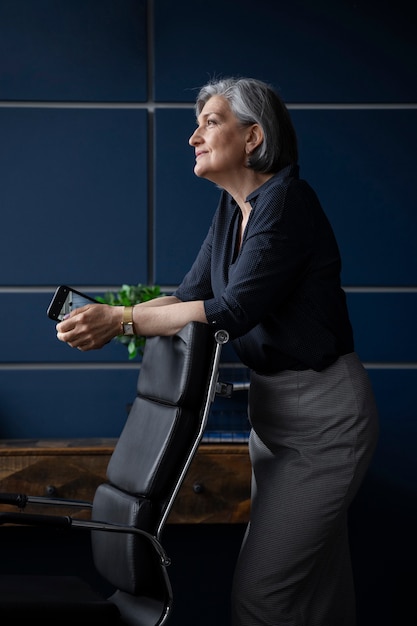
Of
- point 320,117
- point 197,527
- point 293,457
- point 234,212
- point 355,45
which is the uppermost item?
point 355,45

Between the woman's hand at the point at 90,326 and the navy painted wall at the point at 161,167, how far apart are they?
4.02ft

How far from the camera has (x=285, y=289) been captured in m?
1.91

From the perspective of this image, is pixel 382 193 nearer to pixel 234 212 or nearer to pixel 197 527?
pixel 234 212

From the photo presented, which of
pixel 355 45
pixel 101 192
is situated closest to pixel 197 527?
pixel 101 192

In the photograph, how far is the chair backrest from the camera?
1737 mm

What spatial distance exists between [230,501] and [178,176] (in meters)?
1.17

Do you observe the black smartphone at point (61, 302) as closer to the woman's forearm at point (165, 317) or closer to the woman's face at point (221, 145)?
the woman's forearm at point (165, 317)

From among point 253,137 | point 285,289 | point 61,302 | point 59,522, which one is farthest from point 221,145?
point 59,522

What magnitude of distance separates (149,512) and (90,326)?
0.41 meters

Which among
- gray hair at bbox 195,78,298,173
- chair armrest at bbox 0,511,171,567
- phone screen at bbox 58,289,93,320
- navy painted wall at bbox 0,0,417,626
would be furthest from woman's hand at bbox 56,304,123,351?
navy painted wall at bbox 0,0,417,626

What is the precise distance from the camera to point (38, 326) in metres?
3.09

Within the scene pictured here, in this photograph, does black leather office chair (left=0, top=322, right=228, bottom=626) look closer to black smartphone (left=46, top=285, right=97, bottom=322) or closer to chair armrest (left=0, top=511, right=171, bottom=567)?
chair armrest (left=0, top=511, right=171, bottom=567)

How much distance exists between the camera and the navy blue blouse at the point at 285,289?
1862mm

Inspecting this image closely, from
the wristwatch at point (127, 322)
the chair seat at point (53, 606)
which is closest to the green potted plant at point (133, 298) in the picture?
the wristwatch at point (127, 322)
